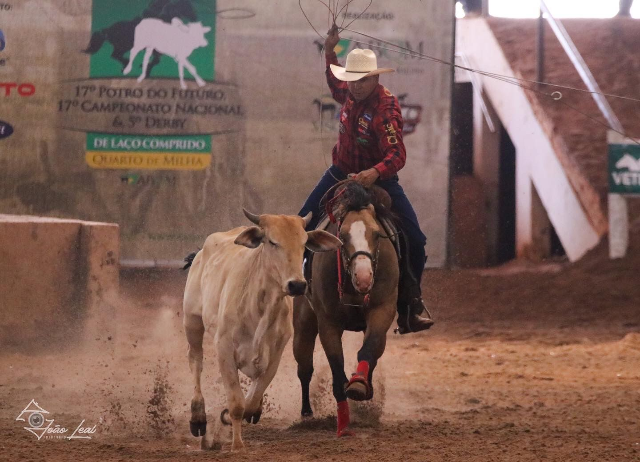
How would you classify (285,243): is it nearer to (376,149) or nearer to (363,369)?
(363,369)

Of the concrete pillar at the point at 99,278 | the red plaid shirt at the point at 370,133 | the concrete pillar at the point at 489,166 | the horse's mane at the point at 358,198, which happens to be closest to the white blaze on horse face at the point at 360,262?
the horse's mane at the point at 358,198

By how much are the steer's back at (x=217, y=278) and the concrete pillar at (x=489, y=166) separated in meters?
9.67

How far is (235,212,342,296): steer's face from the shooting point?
Answer: 211 inches

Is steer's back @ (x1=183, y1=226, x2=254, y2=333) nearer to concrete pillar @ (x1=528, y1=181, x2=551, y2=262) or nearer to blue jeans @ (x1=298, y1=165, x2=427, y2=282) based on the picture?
blue jeans @ (x1=298, y1=165, x2=427, y2=282)

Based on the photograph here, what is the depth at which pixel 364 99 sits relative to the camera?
22.3 ft

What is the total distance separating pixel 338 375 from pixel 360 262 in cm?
82

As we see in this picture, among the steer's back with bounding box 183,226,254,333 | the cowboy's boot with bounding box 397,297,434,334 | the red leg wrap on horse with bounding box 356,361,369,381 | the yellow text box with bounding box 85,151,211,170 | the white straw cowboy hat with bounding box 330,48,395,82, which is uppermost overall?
the white straw cowboy hat with bounding box 330,48,395,82

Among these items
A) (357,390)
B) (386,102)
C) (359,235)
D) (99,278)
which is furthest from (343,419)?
(99,278)

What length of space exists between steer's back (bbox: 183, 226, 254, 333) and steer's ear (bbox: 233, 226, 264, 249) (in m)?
0.31

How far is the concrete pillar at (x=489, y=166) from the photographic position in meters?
16.0

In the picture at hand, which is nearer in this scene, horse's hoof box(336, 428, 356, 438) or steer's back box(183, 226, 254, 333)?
steer's back box(183, 226, 254, 333)

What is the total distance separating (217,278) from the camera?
627cm

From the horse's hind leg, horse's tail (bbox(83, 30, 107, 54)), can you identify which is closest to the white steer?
horse's tail (bbox(83, 30, 107, 54))

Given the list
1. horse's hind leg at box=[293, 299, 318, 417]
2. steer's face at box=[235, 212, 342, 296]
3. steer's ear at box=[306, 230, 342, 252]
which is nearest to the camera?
steer's face at box=[235, 212, 342, 296]
